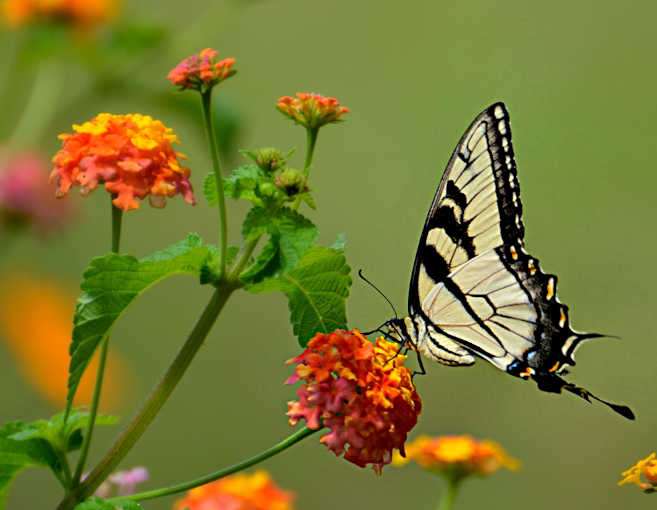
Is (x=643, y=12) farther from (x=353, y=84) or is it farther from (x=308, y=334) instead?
(x=308, y=334)

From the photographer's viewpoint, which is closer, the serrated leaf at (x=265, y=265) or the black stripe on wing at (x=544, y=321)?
the serrated leaf at (x=265, y=265)

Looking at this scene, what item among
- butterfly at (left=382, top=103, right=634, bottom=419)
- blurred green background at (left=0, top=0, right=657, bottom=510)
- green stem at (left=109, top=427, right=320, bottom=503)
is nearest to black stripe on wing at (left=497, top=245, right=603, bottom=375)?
butterfly at (left=382, top=103, right=634, bottom=419)

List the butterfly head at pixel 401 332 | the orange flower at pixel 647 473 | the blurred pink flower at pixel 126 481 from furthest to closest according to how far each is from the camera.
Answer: the butterfly head at pixel 401 332 < the blurred pink flower at pixel 126 481 < the orange flower at pixel 647 473

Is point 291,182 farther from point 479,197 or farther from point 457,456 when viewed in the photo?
point 457,456

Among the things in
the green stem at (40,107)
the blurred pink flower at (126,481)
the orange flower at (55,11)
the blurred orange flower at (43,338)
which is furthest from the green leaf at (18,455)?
the blurred orange flower at (43,338)

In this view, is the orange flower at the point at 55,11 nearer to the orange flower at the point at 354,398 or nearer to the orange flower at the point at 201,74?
the orange flower at the point at 201,74

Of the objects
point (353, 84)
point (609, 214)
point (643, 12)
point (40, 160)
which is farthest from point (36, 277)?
point (643, 12)
